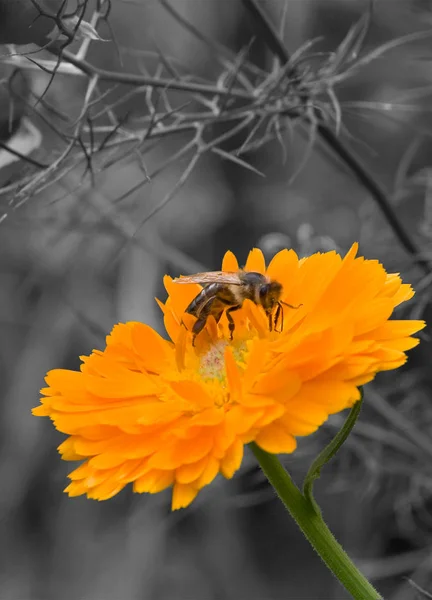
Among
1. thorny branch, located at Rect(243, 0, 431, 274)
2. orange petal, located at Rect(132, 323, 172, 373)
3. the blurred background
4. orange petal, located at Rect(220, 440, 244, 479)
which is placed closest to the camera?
orange petal, located at Rect(220, 440, 244, 479)

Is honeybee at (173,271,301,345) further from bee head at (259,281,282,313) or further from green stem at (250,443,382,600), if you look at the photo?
green stem at (250,443,382,600)

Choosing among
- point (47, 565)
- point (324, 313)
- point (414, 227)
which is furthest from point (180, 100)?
point (324, 313)

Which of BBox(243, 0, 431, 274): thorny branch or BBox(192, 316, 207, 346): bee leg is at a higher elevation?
BBox(243, 0, 431, 274): thorny branch

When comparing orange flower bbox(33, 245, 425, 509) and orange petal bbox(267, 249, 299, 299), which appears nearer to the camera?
orange flower bbox(33, 245, 425, 509)

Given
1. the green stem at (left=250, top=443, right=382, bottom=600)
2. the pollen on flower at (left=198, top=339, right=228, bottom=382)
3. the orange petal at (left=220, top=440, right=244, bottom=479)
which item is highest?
the pollen on flower at (left=198, top=339, right=228, bottom=382)

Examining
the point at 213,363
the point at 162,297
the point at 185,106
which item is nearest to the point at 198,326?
the point at 213,363

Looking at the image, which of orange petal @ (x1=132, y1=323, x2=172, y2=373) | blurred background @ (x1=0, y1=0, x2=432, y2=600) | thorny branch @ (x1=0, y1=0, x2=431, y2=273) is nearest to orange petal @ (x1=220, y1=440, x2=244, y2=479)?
orange petal @ (x1=132, y1=323, x2=172, y2=373)

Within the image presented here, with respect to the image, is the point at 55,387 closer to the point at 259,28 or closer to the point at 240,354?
the point at 240,354

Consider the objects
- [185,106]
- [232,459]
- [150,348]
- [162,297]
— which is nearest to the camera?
[232,459]

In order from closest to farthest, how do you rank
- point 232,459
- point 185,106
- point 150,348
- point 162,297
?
point 232,459, point 150,348, point 185,106, point 162,297

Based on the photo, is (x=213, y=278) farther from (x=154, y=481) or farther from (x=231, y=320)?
(x=154, y=481)
